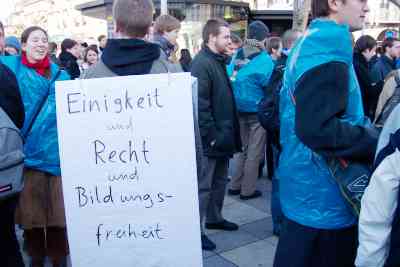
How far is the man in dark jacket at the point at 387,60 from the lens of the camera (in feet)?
21.7

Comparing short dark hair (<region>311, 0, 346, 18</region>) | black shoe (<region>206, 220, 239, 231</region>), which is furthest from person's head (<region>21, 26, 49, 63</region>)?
black shoe (<region>206, 220, 239, 231</region>)

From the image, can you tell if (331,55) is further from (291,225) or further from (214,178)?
Result: (214,178)

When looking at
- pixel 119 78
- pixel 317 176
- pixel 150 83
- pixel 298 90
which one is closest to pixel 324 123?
pixel 298 90

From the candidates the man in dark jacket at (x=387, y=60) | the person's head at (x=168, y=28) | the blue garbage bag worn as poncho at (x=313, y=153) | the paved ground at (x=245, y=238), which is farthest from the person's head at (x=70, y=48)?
the blue garbage bag worn as poncho at (x=313, y=153)

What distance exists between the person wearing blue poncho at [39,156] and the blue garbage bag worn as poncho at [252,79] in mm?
2288

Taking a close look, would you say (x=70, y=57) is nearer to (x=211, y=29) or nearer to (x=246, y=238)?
(x=211, y=29)

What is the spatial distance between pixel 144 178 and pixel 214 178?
219 cm

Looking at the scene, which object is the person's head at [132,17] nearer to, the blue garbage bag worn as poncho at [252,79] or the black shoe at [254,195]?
the blue garbage bag worn as poncho at [252,79]

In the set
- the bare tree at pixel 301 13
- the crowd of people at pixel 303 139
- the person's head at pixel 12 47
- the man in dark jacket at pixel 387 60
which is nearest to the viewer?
the crowd of people at pixel 303 139

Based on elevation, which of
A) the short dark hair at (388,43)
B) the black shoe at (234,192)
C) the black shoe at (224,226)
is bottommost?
the black shoe at (234,192)

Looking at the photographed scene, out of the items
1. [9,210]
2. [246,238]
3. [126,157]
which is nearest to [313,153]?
[126,157]

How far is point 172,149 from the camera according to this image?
184 centimetres

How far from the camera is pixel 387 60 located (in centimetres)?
678

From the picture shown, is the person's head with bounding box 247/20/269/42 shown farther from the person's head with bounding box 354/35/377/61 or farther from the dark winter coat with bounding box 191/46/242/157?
the dark winter coat with bounding box 191/46/242/157
